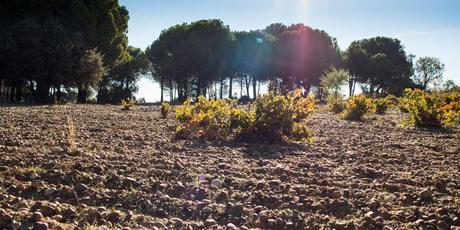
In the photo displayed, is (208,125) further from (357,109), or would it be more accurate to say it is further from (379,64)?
(379,64)

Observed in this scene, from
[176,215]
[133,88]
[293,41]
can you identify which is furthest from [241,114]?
[133,88]

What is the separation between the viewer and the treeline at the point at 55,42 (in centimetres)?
2073

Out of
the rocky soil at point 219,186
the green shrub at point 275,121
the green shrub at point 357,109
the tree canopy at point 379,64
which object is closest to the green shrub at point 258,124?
the green shrub at point 275,121

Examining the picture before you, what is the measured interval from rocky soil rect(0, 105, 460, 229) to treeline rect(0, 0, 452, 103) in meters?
16.5

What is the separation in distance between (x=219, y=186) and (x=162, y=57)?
39229 millimetres

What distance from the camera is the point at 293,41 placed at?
1775 inches

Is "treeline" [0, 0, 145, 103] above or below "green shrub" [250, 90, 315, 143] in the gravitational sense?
above

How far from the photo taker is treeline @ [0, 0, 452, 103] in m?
21.3

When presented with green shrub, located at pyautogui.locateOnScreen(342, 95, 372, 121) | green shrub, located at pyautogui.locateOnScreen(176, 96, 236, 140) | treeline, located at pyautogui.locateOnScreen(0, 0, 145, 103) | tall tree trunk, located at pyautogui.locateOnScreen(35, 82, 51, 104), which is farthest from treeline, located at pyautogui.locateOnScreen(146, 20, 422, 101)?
green shrub, located at pyautogui.locateOnScreen(176, 96, 236, 140)

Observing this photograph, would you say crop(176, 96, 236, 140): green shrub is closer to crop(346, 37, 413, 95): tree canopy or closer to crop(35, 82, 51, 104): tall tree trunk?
crop(35, 82, 51, 104): tall tree trunk

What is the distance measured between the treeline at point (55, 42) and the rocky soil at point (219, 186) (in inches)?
626

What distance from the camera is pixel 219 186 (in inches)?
149

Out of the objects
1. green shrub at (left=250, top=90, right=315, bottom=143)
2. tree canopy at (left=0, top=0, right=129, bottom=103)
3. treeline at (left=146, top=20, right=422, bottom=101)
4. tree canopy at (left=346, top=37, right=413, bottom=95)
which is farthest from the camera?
tree canopy at (left=346, top=37, right=413, bottom=95)

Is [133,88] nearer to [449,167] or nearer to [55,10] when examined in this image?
[55,10]
